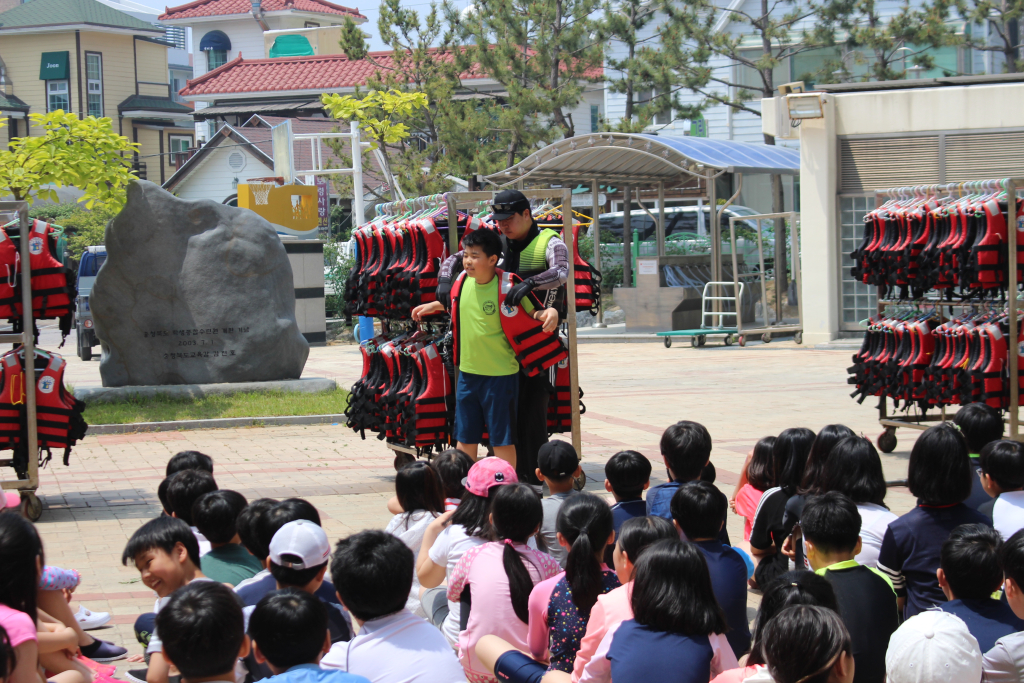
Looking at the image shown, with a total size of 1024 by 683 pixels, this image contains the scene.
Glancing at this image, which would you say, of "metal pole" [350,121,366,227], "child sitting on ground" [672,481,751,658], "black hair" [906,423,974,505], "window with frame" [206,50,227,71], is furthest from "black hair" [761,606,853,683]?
"window with frame" [206,50,227,71]

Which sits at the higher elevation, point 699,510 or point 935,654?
point 699,510

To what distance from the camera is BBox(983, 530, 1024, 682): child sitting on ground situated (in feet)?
10.6

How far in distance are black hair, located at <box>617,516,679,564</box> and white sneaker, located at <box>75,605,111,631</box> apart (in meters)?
2.53

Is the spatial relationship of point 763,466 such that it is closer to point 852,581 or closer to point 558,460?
point 558,460

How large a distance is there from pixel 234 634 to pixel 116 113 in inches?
1800

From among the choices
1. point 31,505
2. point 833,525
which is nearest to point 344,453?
point 31,505

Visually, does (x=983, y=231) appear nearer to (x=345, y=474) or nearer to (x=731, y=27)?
(x=345, y=474)

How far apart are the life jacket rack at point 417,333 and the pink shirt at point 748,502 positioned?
6.83 ft

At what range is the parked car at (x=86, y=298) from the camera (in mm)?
19484

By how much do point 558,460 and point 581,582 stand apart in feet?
3.79

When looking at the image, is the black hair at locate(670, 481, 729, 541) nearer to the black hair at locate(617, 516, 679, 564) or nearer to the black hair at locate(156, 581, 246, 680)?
the black hair at locate(617, 516, 679, 564)

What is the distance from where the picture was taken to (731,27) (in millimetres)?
30594

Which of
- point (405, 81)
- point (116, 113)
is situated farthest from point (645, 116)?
point (116, 113)

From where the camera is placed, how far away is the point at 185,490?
4.69 m
